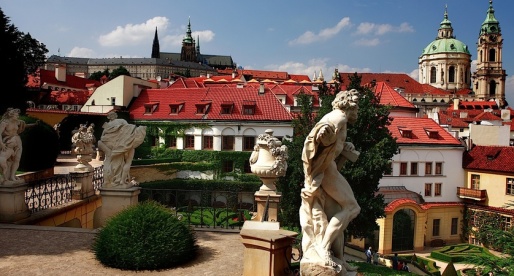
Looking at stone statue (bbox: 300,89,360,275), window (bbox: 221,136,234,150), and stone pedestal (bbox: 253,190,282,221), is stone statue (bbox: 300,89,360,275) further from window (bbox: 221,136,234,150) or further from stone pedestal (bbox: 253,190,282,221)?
window (bbox: 221,136,234,150)

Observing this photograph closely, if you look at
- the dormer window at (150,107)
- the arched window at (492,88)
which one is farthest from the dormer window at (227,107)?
the arched window at (492,88)

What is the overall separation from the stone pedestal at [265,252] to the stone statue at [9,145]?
6.67 metres

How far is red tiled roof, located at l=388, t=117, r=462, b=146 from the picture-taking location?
3453 centimetres

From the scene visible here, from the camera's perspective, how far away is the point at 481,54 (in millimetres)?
114938

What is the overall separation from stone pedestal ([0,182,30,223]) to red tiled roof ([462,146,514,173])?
32.4m

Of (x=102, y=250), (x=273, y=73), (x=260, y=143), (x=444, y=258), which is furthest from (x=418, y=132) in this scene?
(x=273, y=73)

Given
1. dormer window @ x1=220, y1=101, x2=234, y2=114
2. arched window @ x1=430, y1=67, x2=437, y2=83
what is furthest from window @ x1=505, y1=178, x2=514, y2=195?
arched window @ x1=430, y1=67, x2=437, y2=83

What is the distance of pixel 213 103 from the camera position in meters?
38.7

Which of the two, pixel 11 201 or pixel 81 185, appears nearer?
pixel 11 201

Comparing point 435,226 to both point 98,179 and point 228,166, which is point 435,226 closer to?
point 228,166

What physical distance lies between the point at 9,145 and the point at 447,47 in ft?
422

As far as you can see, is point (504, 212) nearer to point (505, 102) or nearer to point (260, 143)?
point (260, 143)

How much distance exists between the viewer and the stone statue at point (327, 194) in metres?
4.64

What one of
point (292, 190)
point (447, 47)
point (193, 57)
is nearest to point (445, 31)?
point (447, 47)
